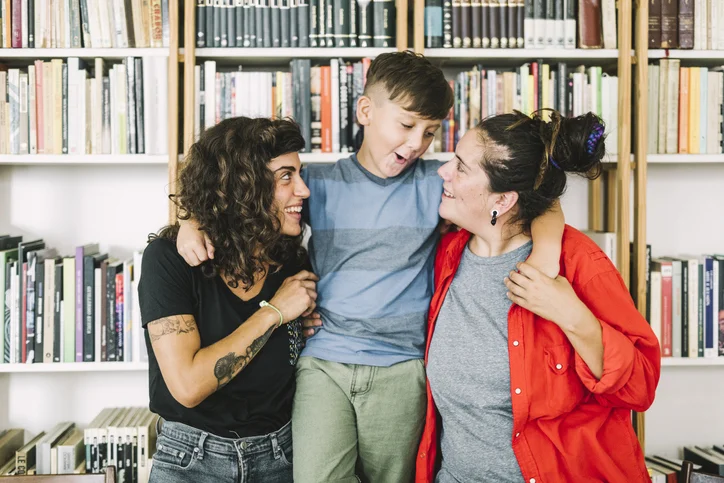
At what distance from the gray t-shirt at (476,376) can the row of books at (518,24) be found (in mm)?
901

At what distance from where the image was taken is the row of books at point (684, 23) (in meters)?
2.07

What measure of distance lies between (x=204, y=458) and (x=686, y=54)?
1.97m

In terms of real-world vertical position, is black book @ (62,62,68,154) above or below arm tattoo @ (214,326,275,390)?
above

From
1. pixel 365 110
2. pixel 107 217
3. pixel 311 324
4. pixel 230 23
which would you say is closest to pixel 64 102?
pixel 107 217

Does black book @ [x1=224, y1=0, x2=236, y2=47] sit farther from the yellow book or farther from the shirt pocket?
the yellow book

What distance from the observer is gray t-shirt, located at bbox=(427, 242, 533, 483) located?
1338mm

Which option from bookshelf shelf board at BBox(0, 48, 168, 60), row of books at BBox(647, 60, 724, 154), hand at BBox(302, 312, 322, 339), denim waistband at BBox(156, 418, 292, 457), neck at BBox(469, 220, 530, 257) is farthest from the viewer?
row of books at BBox(647, 60, 724, 154)

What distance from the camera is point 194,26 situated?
196cm

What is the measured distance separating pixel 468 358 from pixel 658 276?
1.10 metres

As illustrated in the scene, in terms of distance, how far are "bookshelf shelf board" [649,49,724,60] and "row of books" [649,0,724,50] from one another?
2cm

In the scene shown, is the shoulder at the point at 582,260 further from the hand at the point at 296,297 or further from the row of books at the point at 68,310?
the row of books at the point at 68,310

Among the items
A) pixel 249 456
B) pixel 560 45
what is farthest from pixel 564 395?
pixel 560 45

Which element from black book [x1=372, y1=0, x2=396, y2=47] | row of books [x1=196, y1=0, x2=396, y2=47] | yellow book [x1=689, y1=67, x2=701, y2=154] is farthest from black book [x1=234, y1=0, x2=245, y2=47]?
yellow book [x1=689, y1=67, x2=701, y2=154]

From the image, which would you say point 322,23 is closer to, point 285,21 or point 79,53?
point 285,21
